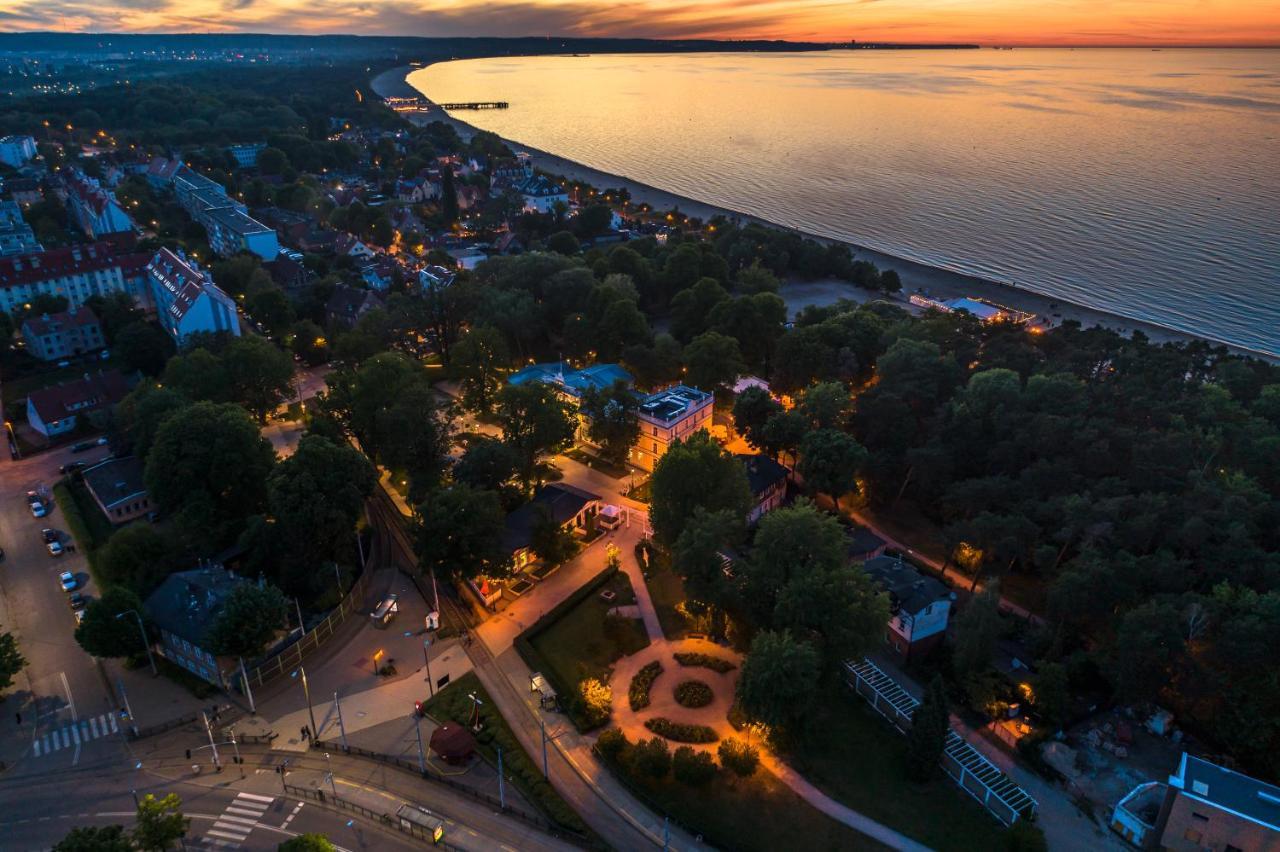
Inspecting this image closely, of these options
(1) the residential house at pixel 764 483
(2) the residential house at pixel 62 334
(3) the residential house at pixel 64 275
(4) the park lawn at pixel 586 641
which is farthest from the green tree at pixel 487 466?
(3) the residential house at pixel 64 275

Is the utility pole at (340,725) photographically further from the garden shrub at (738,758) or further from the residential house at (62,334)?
the residential house at (62,334)

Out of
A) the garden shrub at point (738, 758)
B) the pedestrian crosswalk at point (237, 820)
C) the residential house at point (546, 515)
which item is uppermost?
the residential house at point (546, 515)

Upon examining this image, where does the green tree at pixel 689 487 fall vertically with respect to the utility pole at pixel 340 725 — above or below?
above

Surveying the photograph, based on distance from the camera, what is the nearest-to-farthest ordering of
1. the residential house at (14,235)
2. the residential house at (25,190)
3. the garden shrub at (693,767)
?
1. the garden shrub at (693,767)
2. the residential house at (14,235)
3. the residential house at (25,190)

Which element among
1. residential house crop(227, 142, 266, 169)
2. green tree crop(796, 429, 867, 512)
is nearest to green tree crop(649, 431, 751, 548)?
green tree crop(796, 429, 867, 512)

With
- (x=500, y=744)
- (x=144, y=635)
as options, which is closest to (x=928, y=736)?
(x=500, y=744)

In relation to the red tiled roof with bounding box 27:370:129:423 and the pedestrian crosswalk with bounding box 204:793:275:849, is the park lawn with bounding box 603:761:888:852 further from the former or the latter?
the red tiled roof with bounding box 27:370:129:423

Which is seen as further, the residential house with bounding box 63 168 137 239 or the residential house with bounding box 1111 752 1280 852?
the residential house with bounding box 63 168 137 239

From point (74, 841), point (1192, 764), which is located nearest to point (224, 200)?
point (74, 841)
